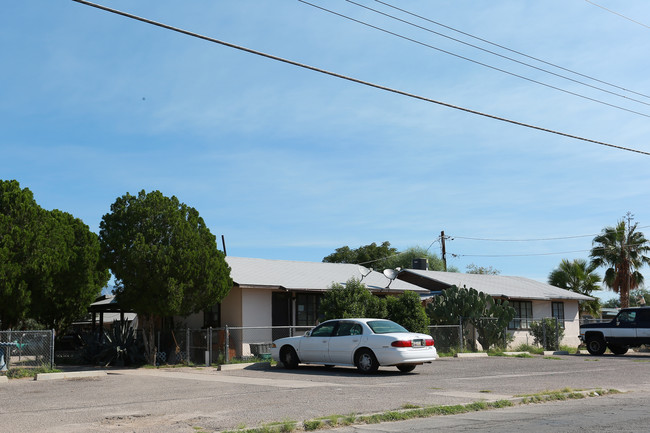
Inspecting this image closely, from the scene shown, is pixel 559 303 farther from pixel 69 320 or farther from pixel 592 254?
pixel 69 320

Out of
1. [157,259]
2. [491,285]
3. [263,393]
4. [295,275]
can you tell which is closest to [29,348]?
[157,259]

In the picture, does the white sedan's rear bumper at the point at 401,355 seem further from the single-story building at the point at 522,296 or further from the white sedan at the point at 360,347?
the single-story building at the point at 522,296

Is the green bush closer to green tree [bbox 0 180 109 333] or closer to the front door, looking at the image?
the front door

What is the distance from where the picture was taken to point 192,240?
22203 millimetres

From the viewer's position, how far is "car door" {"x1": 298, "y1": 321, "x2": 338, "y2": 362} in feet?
62.6

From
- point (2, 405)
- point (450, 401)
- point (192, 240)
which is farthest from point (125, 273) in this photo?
point (450, 401)

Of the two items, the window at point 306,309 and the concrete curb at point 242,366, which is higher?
the window at point 306,309

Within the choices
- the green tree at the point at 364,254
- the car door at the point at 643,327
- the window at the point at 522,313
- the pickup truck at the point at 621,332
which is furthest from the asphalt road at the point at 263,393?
the green tree at the point at 364,254

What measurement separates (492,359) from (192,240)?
37.1 ft

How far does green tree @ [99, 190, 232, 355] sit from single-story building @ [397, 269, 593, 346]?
16.1 m

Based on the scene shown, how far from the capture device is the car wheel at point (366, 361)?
1783 centimetres

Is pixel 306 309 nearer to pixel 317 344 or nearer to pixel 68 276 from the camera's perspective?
pixel 317 344

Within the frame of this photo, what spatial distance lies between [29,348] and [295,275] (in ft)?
38.2

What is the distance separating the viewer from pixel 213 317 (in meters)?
26.7
